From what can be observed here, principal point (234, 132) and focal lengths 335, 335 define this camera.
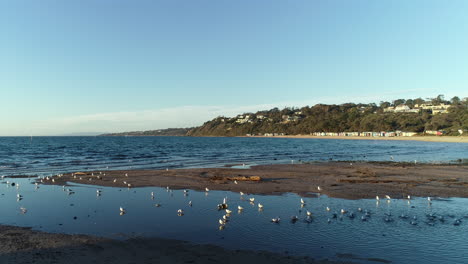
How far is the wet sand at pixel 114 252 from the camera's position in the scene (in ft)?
34.3

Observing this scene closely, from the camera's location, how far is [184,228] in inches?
550

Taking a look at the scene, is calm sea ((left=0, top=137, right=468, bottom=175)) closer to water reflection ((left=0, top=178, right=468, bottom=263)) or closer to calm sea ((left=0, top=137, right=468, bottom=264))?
water reflection ((left=0, top=178, right=468, bottom=263))

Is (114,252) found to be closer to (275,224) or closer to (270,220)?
(275,224)

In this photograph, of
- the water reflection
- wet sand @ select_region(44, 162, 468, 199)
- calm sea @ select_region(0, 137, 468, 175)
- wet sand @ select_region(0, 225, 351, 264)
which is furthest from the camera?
calm sea @ select_region(0, 137, 468, 175)

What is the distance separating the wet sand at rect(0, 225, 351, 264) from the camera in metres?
10.5

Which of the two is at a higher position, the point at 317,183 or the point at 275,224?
the point at 275,224

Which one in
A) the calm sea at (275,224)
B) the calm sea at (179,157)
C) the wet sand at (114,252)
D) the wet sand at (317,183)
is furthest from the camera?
the calm sea at (179,157)

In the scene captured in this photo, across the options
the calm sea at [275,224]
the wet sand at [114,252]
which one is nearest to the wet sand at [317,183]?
the calm sea at [275,224]

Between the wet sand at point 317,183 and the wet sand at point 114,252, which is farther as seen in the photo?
the wet sand at point 317,183

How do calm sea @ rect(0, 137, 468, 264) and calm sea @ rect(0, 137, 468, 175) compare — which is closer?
calm sea @ rect(0, 137, 468, 264)

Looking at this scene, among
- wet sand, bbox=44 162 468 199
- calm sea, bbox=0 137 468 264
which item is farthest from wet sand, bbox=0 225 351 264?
wet sand, bbox=44 162 468 199

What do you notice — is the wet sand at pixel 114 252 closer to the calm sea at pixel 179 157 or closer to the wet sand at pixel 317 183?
the wet sand at pixel 317 183

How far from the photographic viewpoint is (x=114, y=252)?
11.1 metres

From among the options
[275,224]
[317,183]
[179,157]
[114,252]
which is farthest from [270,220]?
[179,157]
